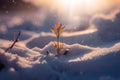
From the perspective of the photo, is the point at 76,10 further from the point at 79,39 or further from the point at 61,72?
the point at 61,72

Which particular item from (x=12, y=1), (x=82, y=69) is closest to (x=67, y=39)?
(x=82, y=69)

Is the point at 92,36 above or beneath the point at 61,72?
above

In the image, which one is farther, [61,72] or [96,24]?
[96,24]

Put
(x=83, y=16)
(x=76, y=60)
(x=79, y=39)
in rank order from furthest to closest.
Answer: (x=83, y=16)
(x=79, y=39)
(x=76, y=60)

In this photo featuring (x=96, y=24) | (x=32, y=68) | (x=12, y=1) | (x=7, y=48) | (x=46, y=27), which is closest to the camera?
(x=32, y=68)

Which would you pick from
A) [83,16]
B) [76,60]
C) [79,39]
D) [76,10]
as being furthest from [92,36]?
[76,10]

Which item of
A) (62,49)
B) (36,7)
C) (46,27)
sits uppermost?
(36,7)

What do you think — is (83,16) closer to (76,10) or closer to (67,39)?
(76,10)

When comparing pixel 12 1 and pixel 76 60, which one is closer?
pixel 76 60

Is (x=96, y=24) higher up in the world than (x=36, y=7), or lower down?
lower down
